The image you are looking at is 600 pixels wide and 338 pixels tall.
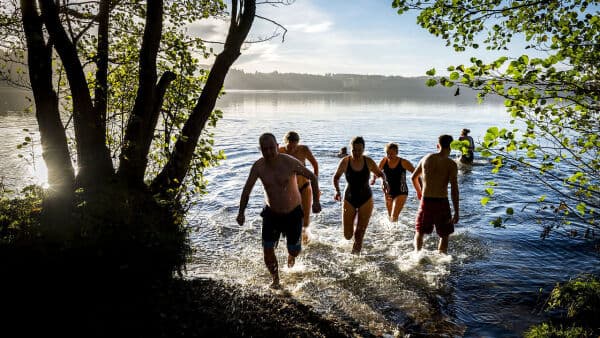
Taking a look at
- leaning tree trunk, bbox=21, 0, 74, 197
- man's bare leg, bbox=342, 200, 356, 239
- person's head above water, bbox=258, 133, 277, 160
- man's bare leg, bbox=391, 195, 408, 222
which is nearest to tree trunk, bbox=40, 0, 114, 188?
leaning tree trunk, bbox=21, 0, 74, 197

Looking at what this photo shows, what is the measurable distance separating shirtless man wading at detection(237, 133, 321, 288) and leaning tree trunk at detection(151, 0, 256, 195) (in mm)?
1198

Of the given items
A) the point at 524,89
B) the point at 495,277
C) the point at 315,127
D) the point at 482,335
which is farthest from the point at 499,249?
the point at 315,127

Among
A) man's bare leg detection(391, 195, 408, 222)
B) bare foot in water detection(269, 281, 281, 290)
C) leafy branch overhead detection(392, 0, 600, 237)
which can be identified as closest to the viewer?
leafy branch overhead detection(392, 0, 600, 237)

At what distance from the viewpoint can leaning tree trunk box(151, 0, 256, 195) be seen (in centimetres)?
577

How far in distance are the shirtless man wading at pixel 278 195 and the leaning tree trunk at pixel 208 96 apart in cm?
120

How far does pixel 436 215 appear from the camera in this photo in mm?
6762

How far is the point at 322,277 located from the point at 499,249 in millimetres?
4793

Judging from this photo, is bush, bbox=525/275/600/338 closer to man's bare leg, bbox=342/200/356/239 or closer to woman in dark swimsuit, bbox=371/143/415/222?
man's bare leg, bbox=342/200/356/239

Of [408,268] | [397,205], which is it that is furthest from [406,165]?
[408,268]

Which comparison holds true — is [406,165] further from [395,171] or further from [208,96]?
[208,96]

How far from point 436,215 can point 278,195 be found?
328cm

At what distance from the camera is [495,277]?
6930mm

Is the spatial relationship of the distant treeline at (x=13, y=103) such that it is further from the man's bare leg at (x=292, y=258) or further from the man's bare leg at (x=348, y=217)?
the man's bare leg at (x=348, y=217)

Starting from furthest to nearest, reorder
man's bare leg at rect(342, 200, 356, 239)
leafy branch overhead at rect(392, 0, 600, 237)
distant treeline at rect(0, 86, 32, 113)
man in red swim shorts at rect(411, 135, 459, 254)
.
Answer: distant treeline at rect(0, 86, 32, 113), man's bare leg at rect(342, 200, 356, 239), man in red swim shorts at rect(411, 135, 459, 254), leafy branch overhead at rect(392, 0, 600, 237)
